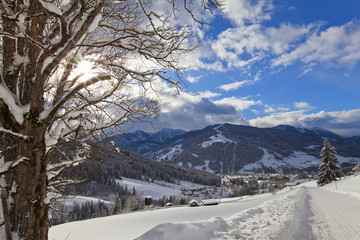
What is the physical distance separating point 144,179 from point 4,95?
14669 centimetres

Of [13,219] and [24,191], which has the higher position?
[24,191]

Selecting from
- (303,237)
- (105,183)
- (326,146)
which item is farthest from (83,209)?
(303,237)

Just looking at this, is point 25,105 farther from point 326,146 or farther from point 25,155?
point 326,146

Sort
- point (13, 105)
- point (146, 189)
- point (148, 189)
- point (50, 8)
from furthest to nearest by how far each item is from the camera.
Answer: point (148, 189) → point (146, 189) → point (13, 105) → point (50, 8)

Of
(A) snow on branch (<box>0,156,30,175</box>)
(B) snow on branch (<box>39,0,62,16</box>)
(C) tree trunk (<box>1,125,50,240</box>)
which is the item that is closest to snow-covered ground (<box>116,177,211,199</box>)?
(C) tree trunk (<box>1,125,50,240</box>)

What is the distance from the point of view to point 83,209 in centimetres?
6575

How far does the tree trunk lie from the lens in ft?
10.0

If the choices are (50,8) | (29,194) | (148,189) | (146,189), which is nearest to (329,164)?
(29,194)

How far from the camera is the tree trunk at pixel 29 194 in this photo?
305 cm

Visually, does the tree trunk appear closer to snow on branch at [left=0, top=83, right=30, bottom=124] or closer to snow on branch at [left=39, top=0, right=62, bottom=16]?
snow on branch at [left=0, top=83, right=30, bottom=124]

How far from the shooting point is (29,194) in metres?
3.09

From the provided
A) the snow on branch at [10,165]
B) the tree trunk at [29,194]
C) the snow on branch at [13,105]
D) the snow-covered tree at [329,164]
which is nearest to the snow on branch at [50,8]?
the snow on branch at [13,105]

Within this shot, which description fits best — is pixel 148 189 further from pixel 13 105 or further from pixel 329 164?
pixel 13 105

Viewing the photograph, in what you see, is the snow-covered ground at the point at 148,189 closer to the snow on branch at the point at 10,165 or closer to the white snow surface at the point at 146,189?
the white snow surface at the point at 146,189
